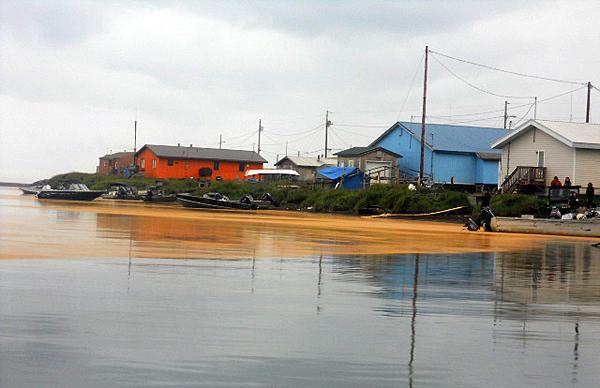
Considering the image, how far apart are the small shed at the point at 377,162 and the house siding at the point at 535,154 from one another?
20.9 m

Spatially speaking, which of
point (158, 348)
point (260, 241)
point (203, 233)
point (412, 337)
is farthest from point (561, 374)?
point (203, 233)

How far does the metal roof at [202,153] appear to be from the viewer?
103562 mm

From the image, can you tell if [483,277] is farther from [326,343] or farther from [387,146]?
[387,146]

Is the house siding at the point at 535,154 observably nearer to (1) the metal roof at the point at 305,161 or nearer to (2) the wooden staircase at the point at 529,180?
(2) the wooden staircase at the point at 529,180

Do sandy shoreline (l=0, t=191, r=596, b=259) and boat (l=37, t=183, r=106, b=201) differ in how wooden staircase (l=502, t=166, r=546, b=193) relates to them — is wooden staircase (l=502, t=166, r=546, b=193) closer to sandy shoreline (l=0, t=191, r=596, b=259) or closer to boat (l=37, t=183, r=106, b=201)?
sandy shoreline (l=0, t=191, r=596, b=259)

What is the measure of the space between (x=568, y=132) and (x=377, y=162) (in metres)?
29.4

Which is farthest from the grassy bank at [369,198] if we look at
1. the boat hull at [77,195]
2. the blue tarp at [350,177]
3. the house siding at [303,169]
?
the house siding at [303,169]

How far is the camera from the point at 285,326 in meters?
10.1

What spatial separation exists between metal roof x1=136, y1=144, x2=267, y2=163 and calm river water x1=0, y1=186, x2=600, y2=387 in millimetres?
87394

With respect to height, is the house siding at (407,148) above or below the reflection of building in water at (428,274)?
above

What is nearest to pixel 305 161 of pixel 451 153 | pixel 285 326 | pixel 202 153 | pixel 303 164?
pixel 303 164

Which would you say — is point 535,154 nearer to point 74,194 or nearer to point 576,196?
point 576,196

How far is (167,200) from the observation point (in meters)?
76.6

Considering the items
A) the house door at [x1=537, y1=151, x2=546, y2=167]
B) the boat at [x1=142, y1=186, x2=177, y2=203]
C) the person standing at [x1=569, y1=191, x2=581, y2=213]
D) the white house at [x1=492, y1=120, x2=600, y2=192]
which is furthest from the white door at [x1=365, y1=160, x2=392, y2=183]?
the person standing at [x1=569, y1=191, x2=581, y2=213]
